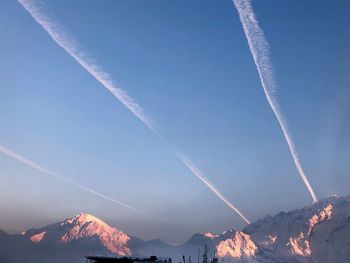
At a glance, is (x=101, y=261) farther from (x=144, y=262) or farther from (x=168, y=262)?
(x=168, y=262)

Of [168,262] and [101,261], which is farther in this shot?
[168,262]

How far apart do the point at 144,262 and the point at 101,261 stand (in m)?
13.8

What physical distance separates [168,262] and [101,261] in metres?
25.4

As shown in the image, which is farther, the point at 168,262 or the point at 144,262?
the point at 168,262

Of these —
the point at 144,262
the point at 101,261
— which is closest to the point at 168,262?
the point at 144,262

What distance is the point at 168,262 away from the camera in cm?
15688

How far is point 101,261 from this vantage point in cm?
14112

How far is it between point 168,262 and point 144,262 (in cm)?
1219
